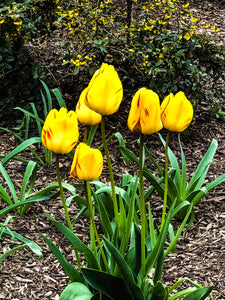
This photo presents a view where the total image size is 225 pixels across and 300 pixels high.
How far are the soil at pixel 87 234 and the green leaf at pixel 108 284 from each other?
564mm

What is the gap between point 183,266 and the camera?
2787mm

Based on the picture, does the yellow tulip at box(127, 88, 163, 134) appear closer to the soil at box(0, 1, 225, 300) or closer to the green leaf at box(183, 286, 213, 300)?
the green leaf at box(183, 286, 213, 300)

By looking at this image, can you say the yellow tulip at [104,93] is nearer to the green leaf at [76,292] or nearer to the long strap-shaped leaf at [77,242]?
the long strap-shaped leaf at [77,242]

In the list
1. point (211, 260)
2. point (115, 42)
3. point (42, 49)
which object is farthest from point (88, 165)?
point (42, 49)

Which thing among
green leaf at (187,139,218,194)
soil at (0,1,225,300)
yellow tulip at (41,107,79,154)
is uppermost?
yellow tulip at (41,107,79,154)

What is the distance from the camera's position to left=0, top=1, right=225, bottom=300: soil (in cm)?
267

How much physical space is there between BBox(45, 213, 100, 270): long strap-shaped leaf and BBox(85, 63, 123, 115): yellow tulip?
1.63 feet

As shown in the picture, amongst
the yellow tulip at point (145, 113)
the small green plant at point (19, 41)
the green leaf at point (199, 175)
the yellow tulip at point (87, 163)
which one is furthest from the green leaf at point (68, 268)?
the small green plant at point (19, 41)

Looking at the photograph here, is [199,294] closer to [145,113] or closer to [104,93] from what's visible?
[145,113]

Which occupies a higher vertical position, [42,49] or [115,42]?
[115,42]

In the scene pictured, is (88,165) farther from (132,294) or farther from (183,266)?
(183,266)

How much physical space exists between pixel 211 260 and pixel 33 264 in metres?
0.97

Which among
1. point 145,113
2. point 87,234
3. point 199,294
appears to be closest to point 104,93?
point 145,113

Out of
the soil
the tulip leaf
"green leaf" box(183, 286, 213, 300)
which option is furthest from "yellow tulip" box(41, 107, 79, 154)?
the soil
